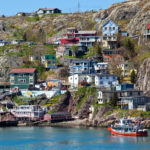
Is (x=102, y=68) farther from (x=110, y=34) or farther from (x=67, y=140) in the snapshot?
(x=67, y=140)

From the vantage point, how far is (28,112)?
14275 centimetres

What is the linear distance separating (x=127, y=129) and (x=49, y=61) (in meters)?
55.5

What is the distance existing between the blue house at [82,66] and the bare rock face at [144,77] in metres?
18.7

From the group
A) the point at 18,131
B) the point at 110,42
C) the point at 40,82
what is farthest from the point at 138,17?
the point at 18,131

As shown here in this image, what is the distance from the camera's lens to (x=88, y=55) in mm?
169500

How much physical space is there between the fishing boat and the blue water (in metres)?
2.15

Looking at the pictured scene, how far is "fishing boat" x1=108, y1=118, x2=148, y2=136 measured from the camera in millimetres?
114000

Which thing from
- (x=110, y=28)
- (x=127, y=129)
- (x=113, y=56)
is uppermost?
(x=110, y=28)

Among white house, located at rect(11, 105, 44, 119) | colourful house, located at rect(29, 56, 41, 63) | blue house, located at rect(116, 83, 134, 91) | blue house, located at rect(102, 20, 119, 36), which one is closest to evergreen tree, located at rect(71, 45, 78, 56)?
colourful house, located at rect(29, 56, 41, 63)

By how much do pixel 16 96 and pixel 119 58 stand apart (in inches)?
1309

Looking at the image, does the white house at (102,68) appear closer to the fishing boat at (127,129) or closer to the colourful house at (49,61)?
the colourful house at (49,61)

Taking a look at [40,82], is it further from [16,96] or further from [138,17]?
[138,17]

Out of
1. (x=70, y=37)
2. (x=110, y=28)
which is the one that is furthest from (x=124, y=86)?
(x=70, y=37)

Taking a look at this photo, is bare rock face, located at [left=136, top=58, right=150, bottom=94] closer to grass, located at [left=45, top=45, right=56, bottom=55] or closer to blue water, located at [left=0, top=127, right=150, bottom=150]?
blue water, located at [left=0, top=127, right=150, bottom=150]
